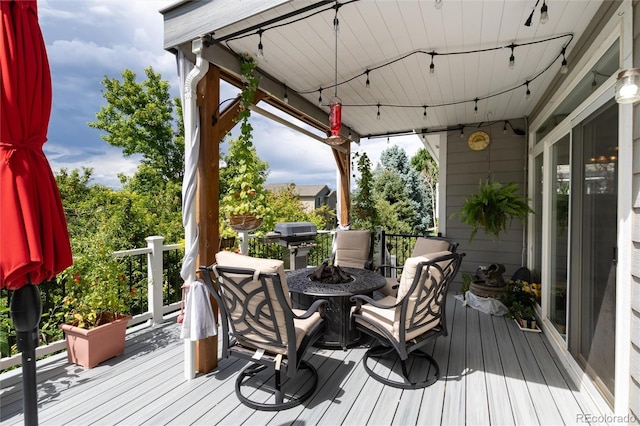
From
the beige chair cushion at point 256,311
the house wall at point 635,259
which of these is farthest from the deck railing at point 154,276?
the house wall at point 635,259

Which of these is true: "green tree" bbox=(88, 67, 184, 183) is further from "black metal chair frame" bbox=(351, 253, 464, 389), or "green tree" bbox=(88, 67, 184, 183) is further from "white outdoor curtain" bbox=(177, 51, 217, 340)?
"black metal chair frame" bbox=(351, 253, 464, 389)

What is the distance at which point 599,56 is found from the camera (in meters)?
2.11

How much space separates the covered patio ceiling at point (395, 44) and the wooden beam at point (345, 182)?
160 cm

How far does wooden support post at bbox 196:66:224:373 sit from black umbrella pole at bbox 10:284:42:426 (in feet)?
3.80

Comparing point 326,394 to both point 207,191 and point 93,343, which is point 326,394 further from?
point 93,343

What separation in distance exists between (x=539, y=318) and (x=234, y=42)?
4651mm

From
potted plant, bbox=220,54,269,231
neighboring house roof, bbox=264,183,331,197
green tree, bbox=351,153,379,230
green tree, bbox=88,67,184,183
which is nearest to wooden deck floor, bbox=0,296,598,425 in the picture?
potted plant, bbox=220,54,269,231

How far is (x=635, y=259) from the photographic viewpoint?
63.4 inches

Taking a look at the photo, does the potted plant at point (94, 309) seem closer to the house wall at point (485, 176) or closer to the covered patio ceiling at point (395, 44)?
the covered patio ceiling at point (395, 44)

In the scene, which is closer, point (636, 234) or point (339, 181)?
point (636, 234)

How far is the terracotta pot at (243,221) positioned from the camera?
9.13ft

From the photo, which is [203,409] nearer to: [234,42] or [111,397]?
[111,397]

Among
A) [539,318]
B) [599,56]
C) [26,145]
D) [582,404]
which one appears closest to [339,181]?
[539,318]

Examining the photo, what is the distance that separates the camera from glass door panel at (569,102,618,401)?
194cm
